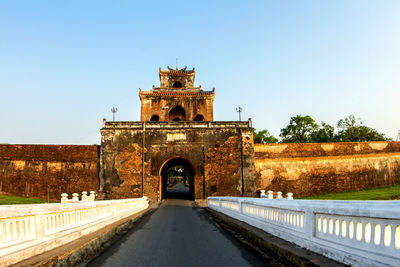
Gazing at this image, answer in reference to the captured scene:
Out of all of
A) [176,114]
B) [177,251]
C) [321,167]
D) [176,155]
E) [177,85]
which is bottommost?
[321,167]

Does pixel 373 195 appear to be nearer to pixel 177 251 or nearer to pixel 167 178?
pixel 177 251

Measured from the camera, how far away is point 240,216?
33.0ft

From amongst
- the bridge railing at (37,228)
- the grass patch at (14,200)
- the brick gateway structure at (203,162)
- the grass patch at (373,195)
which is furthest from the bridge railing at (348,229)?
the brick gateway structure at (203,162)

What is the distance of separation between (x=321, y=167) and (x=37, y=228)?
1090 inches

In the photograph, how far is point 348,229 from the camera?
134 inches

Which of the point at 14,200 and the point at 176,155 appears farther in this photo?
the point at 176,155

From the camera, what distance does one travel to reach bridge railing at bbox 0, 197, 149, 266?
353 cm

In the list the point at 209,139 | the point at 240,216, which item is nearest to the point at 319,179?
the point at 209,139

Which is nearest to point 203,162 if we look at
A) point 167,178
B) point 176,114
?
point 176,114

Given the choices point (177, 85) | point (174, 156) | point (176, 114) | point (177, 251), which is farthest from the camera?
point (177, 85)

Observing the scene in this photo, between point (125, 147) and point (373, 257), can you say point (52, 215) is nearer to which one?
point (373, 257)

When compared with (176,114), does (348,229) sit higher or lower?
lower

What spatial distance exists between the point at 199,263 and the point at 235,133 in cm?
2383

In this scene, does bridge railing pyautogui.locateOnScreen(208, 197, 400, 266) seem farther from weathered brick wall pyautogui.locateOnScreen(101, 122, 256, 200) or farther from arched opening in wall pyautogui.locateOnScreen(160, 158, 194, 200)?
arched opening in wall pyautogui.locateOnScreen(160, 158, 194, 200)
